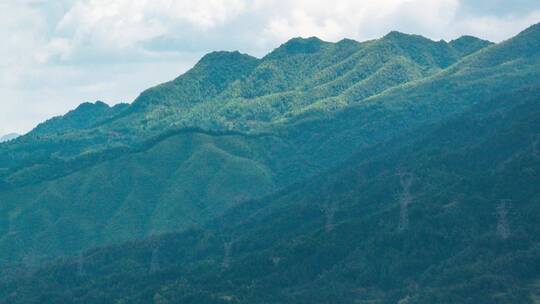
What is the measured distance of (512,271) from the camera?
7766 inches

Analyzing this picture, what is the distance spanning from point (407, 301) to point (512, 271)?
2250 centimetres

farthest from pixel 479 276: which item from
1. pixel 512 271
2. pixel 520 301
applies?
pixel 520 301

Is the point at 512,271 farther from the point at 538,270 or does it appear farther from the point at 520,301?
the point at 520,301

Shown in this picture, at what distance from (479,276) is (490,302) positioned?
14385 millimetres

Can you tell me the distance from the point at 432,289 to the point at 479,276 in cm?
998

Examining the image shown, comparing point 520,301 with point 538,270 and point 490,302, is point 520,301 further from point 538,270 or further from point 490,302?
point 538,270

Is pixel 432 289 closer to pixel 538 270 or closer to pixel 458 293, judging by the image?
pixel 458 293

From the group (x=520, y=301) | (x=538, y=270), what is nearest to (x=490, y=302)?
(x=520, y=301)

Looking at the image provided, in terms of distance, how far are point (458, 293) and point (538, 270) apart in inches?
717

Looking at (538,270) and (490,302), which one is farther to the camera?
(538,270)

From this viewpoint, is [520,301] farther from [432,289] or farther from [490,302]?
[432,289]

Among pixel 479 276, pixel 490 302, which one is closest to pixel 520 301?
pixel 490 302

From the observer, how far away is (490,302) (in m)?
184

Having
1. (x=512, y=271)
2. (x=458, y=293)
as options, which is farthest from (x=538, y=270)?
(x=458, y=293)
